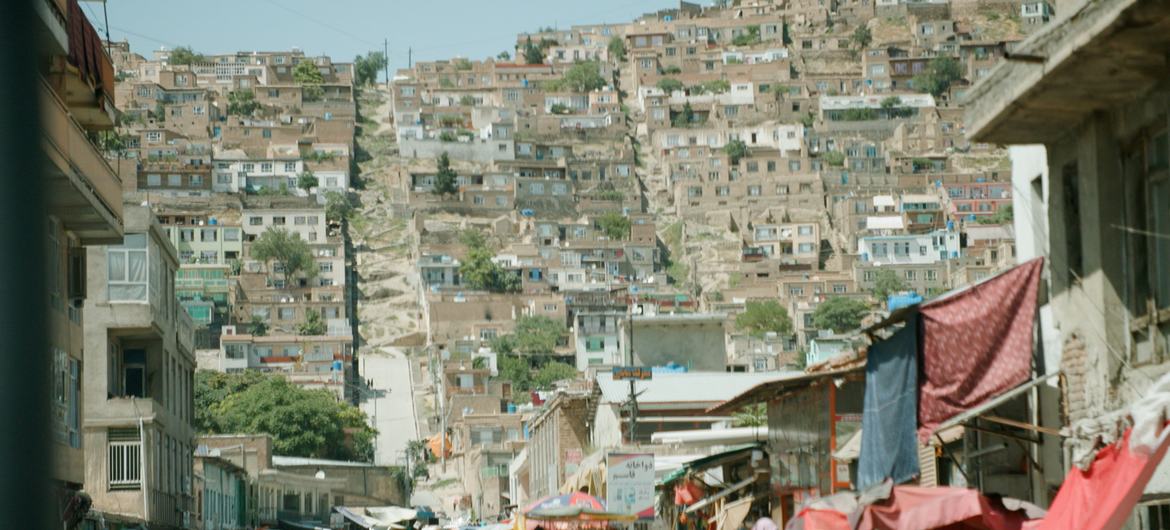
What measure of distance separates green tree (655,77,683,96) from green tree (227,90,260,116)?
3928 cm

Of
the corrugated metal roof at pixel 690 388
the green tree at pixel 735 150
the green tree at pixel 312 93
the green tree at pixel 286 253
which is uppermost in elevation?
the green tree at pixel 312 93

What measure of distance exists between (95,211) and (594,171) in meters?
138

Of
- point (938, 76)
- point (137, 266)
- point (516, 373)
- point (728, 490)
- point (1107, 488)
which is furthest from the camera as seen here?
point (938, 76)

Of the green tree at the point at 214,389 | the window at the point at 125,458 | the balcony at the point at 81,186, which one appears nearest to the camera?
the balcony at the point at 81,186

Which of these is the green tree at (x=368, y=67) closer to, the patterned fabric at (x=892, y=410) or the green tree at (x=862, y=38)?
the green tree at (x=862, y=38)

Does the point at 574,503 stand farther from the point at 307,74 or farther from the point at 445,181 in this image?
the point at 307,74

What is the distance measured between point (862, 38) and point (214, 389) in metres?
105

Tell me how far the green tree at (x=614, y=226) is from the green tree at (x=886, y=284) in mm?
25402

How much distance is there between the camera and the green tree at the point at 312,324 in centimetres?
12238

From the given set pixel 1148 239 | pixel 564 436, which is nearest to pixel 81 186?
pixel 1148 239

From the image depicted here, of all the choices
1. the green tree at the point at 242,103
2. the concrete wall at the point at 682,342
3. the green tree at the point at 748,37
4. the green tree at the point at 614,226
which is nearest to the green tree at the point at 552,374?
the green tree at the point at 614,226

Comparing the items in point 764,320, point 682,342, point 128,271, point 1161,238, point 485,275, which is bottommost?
point 764,320

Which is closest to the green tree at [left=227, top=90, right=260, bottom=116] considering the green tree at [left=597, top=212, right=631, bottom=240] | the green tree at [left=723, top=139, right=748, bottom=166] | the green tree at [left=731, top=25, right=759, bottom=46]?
the green tree at [left=597, top=212, right=631, bottom=240]

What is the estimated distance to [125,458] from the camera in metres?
27.7
